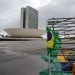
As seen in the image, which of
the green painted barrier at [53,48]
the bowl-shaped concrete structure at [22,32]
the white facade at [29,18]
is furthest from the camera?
the white facade at [29,18]

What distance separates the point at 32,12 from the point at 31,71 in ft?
300

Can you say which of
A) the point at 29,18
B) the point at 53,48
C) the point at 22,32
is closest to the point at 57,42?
the point at 53,48

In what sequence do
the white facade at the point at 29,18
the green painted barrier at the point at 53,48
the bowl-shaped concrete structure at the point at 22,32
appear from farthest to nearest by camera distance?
the white facade at the point at 29,18 < the bowl-shaped concrete structure at the point at 22,32 < the green painted barrier at the point at 53,48

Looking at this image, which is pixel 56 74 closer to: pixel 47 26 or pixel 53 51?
pixel 53 51

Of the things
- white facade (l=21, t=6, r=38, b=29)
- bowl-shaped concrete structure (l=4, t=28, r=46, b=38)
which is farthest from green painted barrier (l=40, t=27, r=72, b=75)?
bowl-shaped concrete structure (l=4, t=28, r=46, b=38)

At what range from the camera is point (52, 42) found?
5.02 m

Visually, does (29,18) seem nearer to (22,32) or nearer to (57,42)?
(22,32)

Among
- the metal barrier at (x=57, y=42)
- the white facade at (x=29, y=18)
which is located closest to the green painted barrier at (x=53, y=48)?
the metal barrier at (x=57, y=42)

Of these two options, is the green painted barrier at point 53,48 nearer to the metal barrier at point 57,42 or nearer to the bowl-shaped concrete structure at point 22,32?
the metal barrier at point 57,42

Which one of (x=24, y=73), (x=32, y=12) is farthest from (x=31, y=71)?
(x=32, y=12)

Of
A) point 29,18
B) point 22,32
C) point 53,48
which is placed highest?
point 29,18

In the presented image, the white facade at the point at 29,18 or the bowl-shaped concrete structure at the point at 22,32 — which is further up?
the white facade at the point at 29,18

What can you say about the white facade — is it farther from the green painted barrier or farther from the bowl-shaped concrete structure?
the green painted barrier

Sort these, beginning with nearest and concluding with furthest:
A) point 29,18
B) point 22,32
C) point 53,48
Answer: point 53,48
point 22,32
point 29,18
